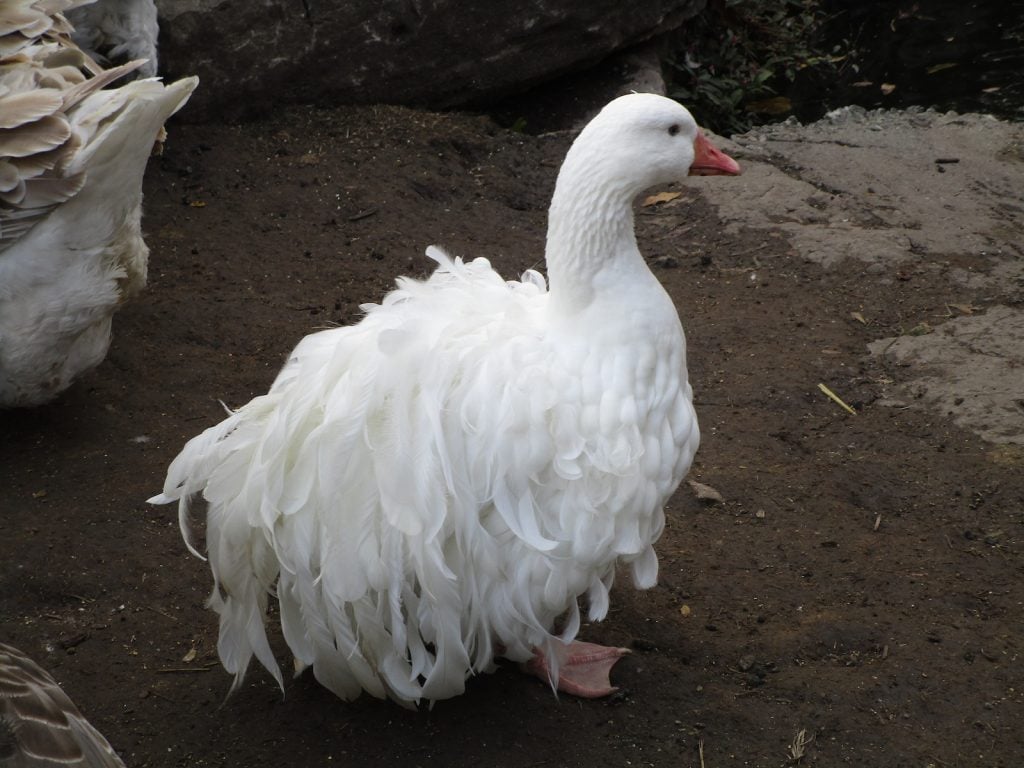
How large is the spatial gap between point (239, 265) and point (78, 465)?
5.18 ft

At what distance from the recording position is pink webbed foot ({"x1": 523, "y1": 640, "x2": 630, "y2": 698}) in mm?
3312

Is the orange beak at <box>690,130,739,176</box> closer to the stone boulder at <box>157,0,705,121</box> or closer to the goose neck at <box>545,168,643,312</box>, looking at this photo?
the goose neck at <box>545,168,643,312</box>

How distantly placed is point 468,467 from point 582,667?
789mm

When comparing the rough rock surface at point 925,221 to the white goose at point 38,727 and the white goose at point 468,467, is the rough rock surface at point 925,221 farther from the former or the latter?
the white goose at point 38,727

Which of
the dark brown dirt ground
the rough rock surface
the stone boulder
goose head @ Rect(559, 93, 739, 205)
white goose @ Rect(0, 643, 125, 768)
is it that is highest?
goose head @ Rect(559, 93, 739, 205)

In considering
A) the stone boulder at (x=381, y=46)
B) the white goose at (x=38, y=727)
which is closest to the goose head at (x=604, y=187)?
the white goose at (x=38, y=727)

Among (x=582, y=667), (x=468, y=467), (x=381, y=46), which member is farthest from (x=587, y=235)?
(x=381, y=46)

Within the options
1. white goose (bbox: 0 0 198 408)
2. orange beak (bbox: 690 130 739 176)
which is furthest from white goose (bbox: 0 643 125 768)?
orange beak (bbox: 690 130 739 176)

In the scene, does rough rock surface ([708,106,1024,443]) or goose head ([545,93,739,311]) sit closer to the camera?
goose head ([545,93,739,311])

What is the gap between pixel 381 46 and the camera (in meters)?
6.70

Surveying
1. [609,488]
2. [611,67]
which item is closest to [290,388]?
[609,488]

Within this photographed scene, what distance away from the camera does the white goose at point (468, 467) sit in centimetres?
296

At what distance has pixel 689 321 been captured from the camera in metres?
5.30

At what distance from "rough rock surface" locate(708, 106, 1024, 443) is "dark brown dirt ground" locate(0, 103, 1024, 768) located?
0.42ft
